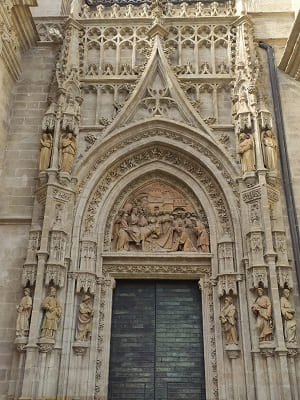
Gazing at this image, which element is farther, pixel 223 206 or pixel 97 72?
pixel 97 72

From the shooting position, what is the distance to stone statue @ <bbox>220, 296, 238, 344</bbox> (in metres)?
9.45

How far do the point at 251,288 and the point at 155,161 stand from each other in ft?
12.9

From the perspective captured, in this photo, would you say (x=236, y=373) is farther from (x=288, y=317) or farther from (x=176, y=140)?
(x=176, y=140)

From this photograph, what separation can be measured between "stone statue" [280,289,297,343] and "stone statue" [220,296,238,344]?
96cm

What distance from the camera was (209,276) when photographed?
1038 cm

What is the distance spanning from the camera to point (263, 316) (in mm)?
9156

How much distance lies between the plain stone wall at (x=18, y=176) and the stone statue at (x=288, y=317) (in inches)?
208

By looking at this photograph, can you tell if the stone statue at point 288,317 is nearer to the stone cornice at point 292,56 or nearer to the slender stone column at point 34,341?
the slender stone column at point 34,341

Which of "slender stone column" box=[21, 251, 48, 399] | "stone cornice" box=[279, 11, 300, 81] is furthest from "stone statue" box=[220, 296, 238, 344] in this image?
"stone cornice" box=[279, 11, 300, 81]

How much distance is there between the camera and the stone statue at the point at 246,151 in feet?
34.7

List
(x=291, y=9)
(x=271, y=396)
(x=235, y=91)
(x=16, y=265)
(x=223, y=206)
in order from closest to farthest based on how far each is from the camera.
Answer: (x=271, y=396) → (x=16, y=265) → (x=223, y=206) → (x=235, y=91) → (x=291, y=9)

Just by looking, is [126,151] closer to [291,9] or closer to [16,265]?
[16,265]

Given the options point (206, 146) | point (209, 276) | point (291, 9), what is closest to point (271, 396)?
point (209, 276)

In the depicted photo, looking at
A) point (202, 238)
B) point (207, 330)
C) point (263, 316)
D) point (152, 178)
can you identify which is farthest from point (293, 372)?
point (152, 178)
